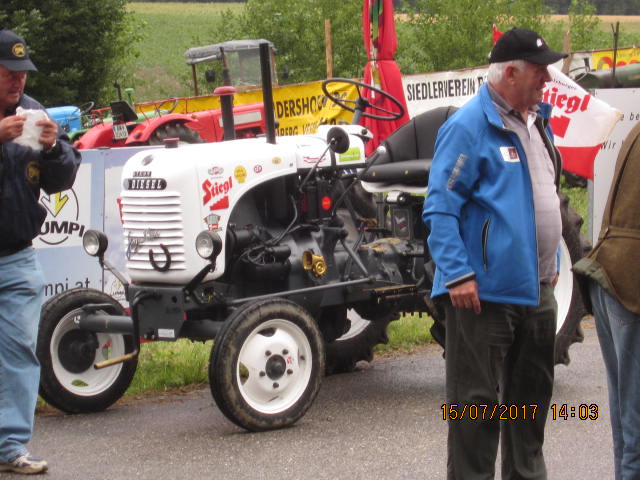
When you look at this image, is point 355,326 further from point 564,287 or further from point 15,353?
point 15,353

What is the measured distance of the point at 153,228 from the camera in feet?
19.9

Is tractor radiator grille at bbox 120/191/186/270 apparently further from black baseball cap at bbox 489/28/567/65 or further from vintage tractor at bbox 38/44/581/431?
black baseball cap at bbox 489/28/567/65

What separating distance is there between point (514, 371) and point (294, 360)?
2.02 metres

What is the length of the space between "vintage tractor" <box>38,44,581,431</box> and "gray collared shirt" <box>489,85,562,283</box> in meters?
2.09

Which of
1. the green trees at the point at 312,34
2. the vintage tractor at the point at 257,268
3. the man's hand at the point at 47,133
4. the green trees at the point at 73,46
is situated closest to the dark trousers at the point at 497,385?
the vintage tractor at the point at 257,268

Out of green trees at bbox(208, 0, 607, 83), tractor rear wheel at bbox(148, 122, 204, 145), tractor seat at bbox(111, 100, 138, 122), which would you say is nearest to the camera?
tractor rear wheel at bbox(148, 122, 204, 145)

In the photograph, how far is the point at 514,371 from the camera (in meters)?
4.09

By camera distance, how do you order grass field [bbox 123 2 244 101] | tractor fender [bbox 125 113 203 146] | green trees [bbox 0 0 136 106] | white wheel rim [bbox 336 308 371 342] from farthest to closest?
grass field [bbox 123 2 244 101] < green trees [bbox 0 0 136 106] < tractor fender [bbox 125 113 203 146] < white wheel rim [bbox 336 308 371 342]

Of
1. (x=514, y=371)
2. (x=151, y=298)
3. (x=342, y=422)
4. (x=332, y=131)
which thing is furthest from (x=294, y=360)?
(x=514, y=371)

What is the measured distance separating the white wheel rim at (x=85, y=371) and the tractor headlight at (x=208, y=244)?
3.65ft

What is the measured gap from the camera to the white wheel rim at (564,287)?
22.5 ft

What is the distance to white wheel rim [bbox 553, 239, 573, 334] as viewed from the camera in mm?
6855

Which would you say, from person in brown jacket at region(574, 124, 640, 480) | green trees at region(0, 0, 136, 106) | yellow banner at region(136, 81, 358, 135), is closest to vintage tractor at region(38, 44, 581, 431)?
person in brown jacket at region(574, 124, 640, 480)

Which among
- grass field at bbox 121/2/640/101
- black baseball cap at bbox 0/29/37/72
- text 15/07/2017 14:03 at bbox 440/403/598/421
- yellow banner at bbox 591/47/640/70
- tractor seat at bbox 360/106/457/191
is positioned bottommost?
grass field at bbox 121/2/640/101
